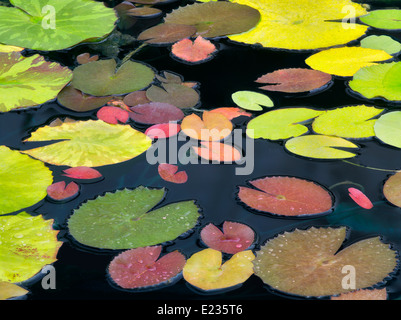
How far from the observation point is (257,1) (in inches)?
80.9

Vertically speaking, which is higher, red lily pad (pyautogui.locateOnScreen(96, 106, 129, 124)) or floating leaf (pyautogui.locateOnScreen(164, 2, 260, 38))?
floating leaf (pyautogui.locateOnScreen(164, 2, 260, 38))

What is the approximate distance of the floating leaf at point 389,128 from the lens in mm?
1339

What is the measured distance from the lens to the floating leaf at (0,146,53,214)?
1176mm

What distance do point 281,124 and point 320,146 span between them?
136 millimetres

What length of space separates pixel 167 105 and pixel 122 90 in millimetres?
164

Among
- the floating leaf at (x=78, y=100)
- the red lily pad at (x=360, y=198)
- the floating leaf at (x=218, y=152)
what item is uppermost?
the floating leaf at (x=78, y=100)

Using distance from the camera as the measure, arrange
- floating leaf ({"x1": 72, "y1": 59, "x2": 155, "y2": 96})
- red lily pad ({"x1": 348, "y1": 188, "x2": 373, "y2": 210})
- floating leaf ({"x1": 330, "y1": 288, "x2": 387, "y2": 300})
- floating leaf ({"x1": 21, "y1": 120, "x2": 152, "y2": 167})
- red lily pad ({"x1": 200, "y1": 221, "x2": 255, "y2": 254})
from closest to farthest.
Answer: floating leaf ({"x1": 330, "y1": 288, "x2": 387, "y2": 300})
red lily pad ({"x1": 200, "y1": 221, "x2": 255, "y2": 254})
red lily pad ({"x1": 348, "y1": 188, "x2": 373, "y2": 210})
floating leaf ({"x1": 21, "y1": 120, "x2": 152, "y2": 167})
floating leaf ({"x1": 72, "y1": 59, "x2": 155, "y2": 96})

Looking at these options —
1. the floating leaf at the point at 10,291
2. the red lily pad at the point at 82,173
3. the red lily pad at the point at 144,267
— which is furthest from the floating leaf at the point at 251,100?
the floating leaf at the point at 10,291

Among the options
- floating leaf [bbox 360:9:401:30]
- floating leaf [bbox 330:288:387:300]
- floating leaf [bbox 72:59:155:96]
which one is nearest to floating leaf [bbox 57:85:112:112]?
floating leaf [bbox 72:59:155:96]

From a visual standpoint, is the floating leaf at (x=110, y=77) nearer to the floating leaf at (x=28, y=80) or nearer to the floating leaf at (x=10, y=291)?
the floating leaf at (x=28, y=80)

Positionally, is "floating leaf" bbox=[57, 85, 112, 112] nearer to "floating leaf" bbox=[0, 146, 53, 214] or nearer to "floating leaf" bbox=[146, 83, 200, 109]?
"floating leaf" bbox=[146, 83, 200, 109]

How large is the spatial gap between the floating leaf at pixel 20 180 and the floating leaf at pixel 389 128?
0.84 metres

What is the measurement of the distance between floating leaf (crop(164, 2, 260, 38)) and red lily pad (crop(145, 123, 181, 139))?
57cm
